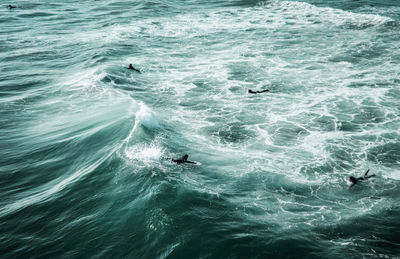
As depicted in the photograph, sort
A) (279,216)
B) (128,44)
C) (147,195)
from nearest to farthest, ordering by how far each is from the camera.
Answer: (279,216)
(147,195)
(128,44)

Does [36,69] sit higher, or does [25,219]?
[36,69]

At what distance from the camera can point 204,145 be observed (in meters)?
14.4

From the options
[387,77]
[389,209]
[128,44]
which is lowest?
[389,209]

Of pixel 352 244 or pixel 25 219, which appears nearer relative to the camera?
pixel 352 244

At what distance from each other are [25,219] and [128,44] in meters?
23.0

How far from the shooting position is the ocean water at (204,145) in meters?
9.20

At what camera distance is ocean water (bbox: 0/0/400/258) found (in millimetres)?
9203

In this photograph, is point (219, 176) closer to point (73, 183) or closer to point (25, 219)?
point (73, 183)

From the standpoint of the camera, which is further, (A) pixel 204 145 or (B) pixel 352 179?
(A) pixel 204 145

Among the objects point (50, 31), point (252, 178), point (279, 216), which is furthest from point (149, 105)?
point (50, 31)

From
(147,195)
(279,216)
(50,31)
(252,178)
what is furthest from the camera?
(50,31)

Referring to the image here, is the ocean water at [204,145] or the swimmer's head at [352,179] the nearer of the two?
the ocean water at [204,145]

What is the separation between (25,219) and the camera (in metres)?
10.3

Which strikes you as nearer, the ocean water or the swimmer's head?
the ocean water
